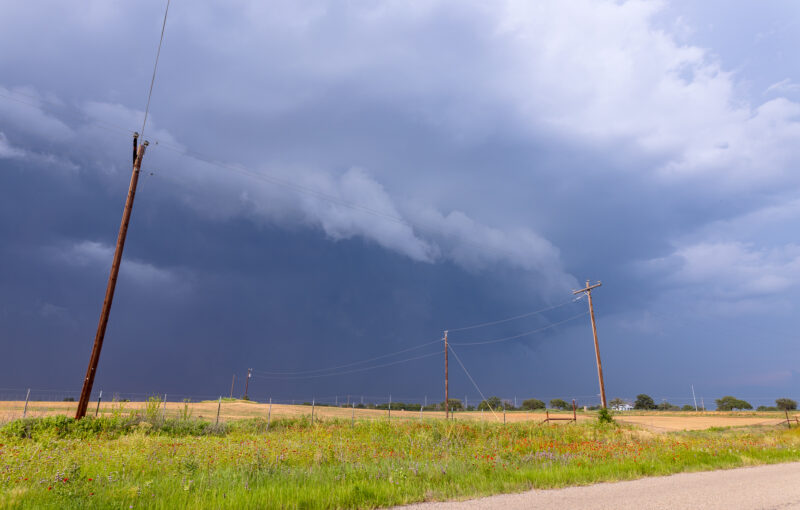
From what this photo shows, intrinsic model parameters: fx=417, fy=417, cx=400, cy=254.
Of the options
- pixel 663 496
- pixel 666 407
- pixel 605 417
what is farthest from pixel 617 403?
pixel 663 496

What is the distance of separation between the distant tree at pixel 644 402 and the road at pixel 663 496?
122 meters

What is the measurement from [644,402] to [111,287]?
5089 inches

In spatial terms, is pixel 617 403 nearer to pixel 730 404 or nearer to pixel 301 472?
pixel 730 404

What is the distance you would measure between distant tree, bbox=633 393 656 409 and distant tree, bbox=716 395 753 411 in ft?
49.4

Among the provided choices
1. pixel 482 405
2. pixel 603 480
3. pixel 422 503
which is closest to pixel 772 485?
pixel 603 480

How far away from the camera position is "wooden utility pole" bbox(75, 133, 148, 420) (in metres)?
19.4

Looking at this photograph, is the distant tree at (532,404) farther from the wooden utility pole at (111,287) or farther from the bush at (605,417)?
the wooden utility pole at (111,287)

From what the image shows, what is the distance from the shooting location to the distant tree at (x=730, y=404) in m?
105

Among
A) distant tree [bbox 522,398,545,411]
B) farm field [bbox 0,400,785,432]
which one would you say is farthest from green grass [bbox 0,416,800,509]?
distant tree [bbox 522,398,545,411]

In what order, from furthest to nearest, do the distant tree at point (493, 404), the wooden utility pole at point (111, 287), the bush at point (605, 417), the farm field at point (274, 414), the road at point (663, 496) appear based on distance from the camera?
the distant tree at point (493, 404)
the farm field at point (274, 414)
the bush at point (605, 417)
the wooden utility pole at point (111, 287)
the road at point (663, 496)

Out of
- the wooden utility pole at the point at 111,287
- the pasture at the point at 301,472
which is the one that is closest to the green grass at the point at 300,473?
the pasture at the point at 301,472

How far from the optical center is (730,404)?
106750 mm

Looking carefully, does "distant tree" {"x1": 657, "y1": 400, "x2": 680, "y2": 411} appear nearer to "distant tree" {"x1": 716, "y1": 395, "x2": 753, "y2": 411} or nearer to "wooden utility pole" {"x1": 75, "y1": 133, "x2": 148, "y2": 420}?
"distant tree" {"x1": 716, "y1": 395, "x2": 753, "y2": 411}

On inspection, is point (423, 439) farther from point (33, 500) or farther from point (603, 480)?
point (33, 500)
